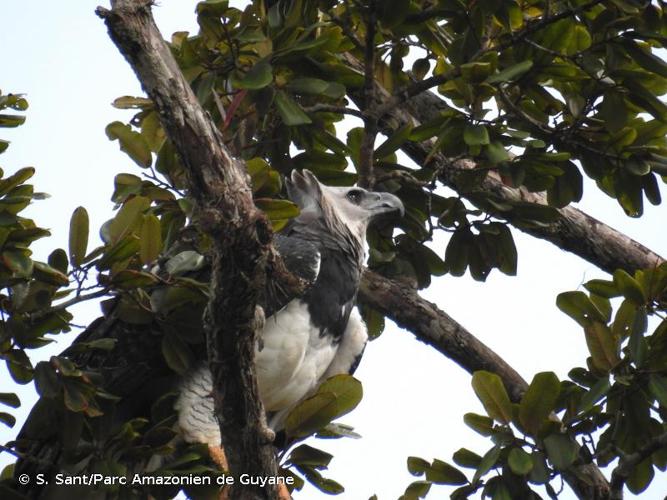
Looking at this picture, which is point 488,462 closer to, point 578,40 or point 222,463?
point 222,463

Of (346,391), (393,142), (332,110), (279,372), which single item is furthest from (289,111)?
(346,391)

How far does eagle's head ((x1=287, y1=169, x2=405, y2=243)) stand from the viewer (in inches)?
206

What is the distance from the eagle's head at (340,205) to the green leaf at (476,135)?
741 millimetres

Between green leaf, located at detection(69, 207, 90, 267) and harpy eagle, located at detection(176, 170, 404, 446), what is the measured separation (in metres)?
0.87

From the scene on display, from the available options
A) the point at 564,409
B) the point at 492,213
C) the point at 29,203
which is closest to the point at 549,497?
the point at 564,409

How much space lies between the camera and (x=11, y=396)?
391 centimetres

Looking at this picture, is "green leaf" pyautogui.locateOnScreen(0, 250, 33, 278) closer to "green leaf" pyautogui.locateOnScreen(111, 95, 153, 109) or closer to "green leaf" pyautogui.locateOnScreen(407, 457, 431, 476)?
"green leaf" pyautogui.locateOnScreen(111, 95, 153, 109)

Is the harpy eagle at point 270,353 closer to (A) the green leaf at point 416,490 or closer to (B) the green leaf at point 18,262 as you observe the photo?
(B) the green leaf at point 18,262

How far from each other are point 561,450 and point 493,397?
0.33m

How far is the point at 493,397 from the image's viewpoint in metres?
4.17

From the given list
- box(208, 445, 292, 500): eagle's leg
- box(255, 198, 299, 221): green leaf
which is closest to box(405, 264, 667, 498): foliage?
box(208, 445, 292, 500): eagle's leg

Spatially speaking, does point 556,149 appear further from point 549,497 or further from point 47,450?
point 47,450

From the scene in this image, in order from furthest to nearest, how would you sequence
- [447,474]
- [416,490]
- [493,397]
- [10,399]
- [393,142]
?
[393,142], [416,490], [447,474], [493,397], [10,399]

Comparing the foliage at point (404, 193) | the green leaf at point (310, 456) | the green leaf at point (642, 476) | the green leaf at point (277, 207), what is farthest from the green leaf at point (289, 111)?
the green leaf at point (642, 476)
